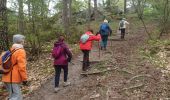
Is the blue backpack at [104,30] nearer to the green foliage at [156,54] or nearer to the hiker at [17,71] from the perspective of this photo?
the green foliage at [156,54]

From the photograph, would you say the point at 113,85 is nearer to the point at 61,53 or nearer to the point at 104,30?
the point at 61,53

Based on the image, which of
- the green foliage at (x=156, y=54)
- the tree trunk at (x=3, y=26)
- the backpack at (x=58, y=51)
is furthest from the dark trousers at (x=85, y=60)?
the tree trunk at (x=3, y=26)

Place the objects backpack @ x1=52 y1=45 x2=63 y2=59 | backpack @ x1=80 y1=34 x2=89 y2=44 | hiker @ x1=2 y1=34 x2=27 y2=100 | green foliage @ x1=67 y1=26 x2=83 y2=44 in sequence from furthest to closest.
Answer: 1. green foliage @ x1=67 y1=26 x2=83 y2=44
2. backpack @ x1=80 y1=34 x2=89 y2=44
3. backpack @ x1=52 y1=45 x2=63 y2=59
4. hiker @ x1=2 y1=34 x2=27 y2=100

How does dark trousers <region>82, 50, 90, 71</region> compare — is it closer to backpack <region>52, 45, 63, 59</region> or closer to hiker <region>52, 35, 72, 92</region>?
hiker <region>52, 35, 72, 92</region>

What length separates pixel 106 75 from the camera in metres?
12.9

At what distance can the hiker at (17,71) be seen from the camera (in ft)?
27.8

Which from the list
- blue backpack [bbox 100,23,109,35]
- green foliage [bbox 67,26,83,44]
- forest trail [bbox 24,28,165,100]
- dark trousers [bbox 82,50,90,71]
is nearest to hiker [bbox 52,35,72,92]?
forest trail [bbox 24,28,165,100]

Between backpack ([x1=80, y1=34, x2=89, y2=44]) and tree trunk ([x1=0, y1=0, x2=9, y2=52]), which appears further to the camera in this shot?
tree trunk ([x1=0, y1=0, x2=9, y2=52])

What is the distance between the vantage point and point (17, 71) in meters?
8.67

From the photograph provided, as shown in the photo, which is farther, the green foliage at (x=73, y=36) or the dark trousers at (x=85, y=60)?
the green foliage at (x=73, y=36)

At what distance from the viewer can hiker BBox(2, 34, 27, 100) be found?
8.48 m

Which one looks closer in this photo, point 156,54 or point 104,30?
point 156,54

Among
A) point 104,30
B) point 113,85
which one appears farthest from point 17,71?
point 104,30

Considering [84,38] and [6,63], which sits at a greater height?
[84,38]
